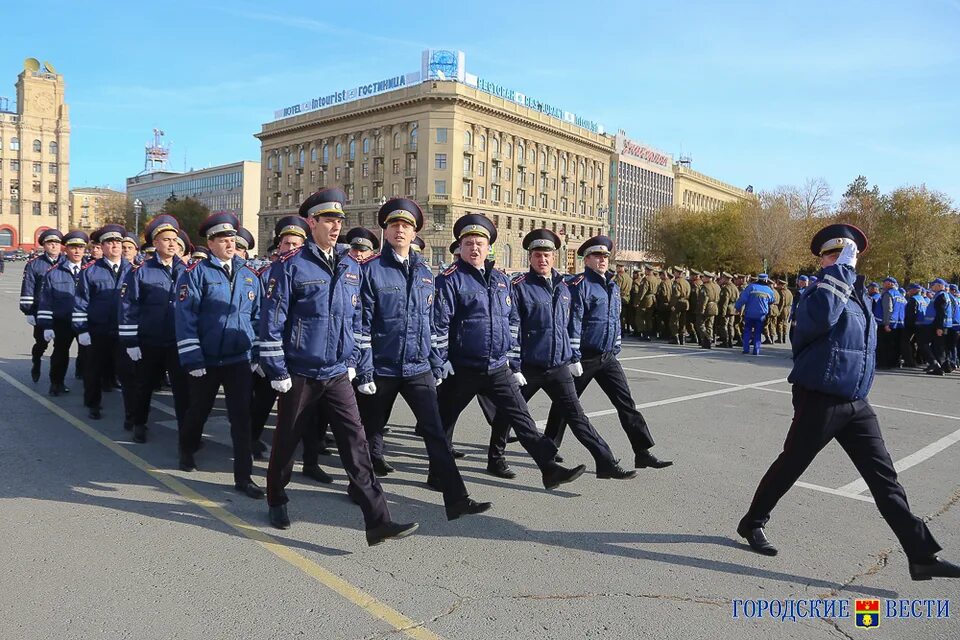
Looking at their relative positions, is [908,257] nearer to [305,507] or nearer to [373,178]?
[305,507]

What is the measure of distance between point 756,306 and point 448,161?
72.7m

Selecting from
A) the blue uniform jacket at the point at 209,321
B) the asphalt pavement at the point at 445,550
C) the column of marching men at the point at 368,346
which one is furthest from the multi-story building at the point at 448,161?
the blue uniform jacket at the point at 209,321

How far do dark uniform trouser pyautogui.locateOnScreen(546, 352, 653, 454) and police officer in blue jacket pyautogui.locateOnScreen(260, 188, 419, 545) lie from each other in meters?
2.17

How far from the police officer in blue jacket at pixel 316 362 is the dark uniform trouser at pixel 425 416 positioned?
1.36ft

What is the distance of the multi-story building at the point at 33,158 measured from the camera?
113938 mm

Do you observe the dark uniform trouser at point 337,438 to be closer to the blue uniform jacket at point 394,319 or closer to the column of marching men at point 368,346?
the column of marching men at point 368,346

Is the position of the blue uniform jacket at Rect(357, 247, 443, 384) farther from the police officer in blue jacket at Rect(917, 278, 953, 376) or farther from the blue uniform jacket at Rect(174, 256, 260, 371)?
the police officer in blue jacket at Rect(917, 278, 953, 376)

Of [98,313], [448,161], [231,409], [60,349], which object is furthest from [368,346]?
[448,161]

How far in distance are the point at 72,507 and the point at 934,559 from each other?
18.0ft

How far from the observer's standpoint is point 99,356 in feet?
27.0

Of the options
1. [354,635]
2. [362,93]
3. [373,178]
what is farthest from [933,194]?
[362,93]

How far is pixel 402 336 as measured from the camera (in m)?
5.04

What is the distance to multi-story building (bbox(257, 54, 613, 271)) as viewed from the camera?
86438 mm

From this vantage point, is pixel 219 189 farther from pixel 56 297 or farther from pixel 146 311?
pixel 146 311
